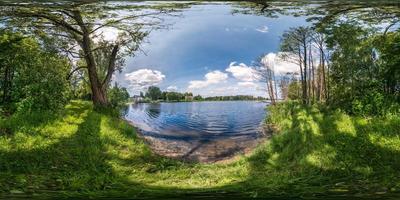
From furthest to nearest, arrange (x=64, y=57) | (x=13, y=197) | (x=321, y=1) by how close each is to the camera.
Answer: (x=321, y=1)
(x=64, y=57)
(x=13, y=197)

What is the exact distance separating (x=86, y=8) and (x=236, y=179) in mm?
1155

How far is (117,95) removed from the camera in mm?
3141

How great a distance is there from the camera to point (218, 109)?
3.09 meters

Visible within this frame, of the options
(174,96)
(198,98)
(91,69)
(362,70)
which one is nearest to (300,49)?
(362,70)

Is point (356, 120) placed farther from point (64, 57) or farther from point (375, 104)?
point (64, 57)

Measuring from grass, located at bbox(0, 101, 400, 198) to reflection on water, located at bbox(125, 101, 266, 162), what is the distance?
7 centimetres

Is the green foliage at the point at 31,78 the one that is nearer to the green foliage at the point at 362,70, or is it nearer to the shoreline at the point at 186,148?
the shoreline at the point at 186,148

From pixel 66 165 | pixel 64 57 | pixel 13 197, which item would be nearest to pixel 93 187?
pixel 66 165

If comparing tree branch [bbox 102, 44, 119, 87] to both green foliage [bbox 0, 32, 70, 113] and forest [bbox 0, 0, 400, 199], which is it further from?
green foliage [bbox 0, 32, 70, 113]

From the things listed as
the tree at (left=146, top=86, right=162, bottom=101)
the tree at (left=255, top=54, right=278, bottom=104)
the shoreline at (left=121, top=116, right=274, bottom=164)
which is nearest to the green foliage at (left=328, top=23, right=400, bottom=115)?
the tree at (left=255, top=54, right=278, bottom=104)

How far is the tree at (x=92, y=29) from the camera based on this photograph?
3.02m

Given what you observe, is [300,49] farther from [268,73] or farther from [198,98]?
[198,98]

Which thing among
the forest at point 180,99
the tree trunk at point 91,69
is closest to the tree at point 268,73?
the forest at point 180,99

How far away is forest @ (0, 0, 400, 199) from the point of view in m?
2.87
